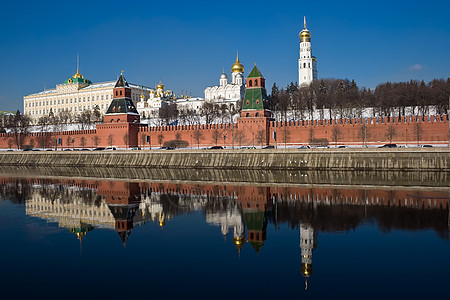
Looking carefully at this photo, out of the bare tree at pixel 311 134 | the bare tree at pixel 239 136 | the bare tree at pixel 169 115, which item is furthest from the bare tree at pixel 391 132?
the bare tree at pixel 169 115

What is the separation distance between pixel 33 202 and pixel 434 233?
13502 millimetres

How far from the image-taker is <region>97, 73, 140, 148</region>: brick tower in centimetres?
3622

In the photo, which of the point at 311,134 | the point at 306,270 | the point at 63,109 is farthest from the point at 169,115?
the point at 306,270

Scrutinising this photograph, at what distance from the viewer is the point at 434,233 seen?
34.7 feet

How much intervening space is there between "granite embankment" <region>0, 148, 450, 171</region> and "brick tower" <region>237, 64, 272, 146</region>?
4.64 m

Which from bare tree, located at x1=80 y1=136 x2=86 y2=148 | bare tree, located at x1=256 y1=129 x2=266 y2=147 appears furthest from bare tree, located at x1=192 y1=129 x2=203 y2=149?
bare tree, located at x1=80 y1=136 x2=86 y2=148

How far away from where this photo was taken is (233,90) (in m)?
63.8

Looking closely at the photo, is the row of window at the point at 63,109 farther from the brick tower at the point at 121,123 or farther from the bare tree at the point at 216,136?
the bare tree at the point at 216,136

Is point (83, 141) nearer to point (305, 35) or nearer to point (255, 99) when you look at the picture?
point (255, 99)

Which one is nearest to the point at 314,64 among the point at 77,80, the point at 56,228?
the point at 77,80

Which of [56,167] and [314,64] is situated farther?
[314,64]

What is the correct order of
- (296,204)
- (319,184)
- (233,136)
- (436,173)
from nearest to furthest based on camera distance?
(296,204)
(319,184)
(436,173)
(233,136)

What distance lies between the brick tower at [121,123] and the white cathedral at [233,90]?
2508cm

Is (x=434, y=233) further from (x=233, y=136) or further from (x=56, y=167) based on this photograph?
(x=56, y=167)
